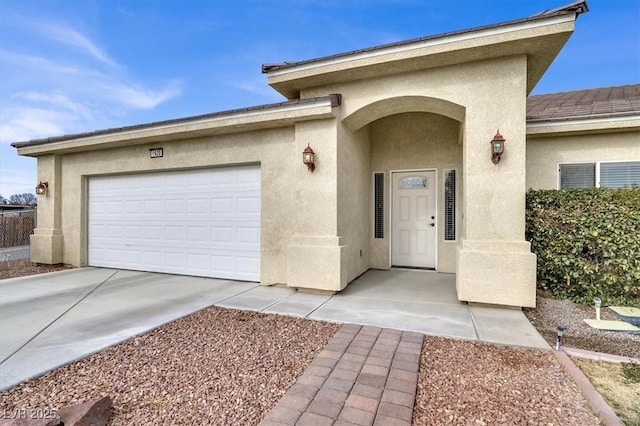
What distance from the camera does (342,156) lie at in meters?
5.42

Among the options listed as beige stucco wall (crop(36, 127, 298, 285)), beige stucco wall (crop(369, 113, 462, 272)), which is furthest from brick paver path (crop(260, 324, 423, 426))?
beige stucco wall (crop(369, 113, 462, 272))

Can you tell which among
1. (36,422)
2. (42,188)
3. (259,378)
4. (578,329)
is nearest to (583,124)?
(578,329)

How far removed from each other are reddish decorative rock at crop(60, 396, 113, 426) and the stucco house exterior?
11.5 feet

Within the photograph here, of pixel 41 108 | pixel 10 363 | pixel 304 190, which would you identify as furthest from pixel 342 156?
pixel 41 108

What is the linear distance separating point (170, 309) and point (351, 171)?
13.1ft

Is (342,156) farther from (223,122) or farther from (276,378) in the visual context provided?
(276,378)

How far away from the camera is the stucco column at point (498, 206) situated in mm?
4301

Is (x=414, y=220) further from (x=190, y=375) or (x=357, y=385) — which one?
(x=190, y=375)

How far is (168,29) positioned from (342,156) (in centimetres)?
836

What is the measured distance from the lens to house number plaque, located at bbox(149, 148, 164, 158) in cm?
685

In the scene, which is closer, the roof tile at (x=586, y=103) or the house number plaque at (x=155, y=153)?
the roof tile at (x=586, y=103)

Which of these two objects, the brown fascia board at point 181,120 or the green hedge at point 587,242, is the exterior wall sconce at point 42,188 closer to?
the brown fascia board at point 181,120

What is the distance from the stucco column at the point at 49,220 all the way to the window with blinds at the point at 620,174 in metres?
12.9

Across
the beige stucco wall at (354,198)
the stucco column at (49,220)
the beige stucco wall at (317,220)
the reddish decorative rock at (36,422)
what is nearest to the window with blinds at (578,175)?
the beige stucco wall at (354,198)
